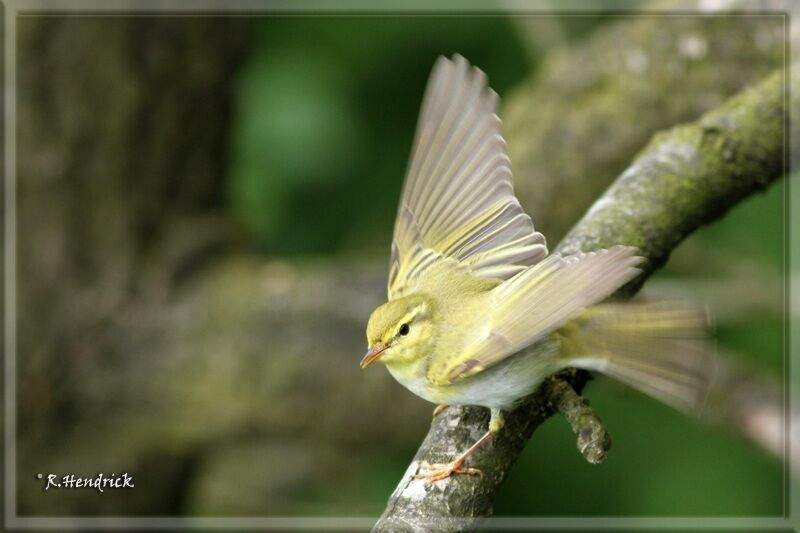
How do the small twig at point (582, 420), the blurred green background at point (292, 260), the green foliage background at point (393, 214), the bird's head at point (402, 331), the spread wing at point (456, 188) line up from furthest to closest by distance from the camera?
the green foliage background at point (393, 214), the blurred green background at point (292, 260), the spread wing at point (456, 188), the bird's head at point (402, 331), the small twig at point (582, 420)

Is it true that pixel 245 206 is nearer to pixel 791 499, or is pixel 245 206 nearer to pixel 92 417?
pixel 92 417

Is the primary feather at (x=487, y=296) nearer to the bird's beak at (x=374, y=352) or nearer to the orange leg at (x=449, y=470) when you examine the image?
the bird's beak at (x=374, y=352)

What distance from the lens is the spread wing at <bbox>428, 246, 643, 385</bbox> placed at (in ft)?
5.61

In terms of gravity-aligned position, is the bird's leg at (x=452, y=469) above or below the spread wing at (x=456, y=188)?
below

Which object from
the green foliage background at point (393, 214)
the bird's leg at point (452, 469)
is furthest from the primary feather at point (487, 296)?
the green foliage background at point (393, 214)

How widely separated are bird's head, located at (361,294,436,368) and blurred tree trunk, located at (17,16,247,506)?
80.3 inches

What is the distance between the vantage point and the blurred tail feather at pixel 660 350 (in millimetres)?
1648

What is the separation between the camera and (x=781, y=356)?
3936 millimetres

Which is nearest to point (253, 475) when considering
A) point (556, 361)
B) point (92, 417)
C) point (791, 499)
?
point (92, 417)

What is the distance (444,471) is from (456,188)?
36.2 inches

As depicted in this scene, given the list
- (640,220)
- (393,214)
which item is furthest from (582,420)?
(393,214)

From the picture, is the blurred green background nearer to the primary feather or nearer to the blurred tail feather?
the primary feather

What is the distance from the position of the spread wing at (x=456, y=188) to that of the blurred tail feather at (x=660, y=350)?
1.55 ft

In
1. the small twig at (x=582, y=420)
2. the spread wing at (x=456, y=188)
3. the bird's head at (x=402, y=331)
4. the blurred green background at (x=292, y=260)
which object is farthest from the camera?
the blurred green background at (x=292, y=260)
